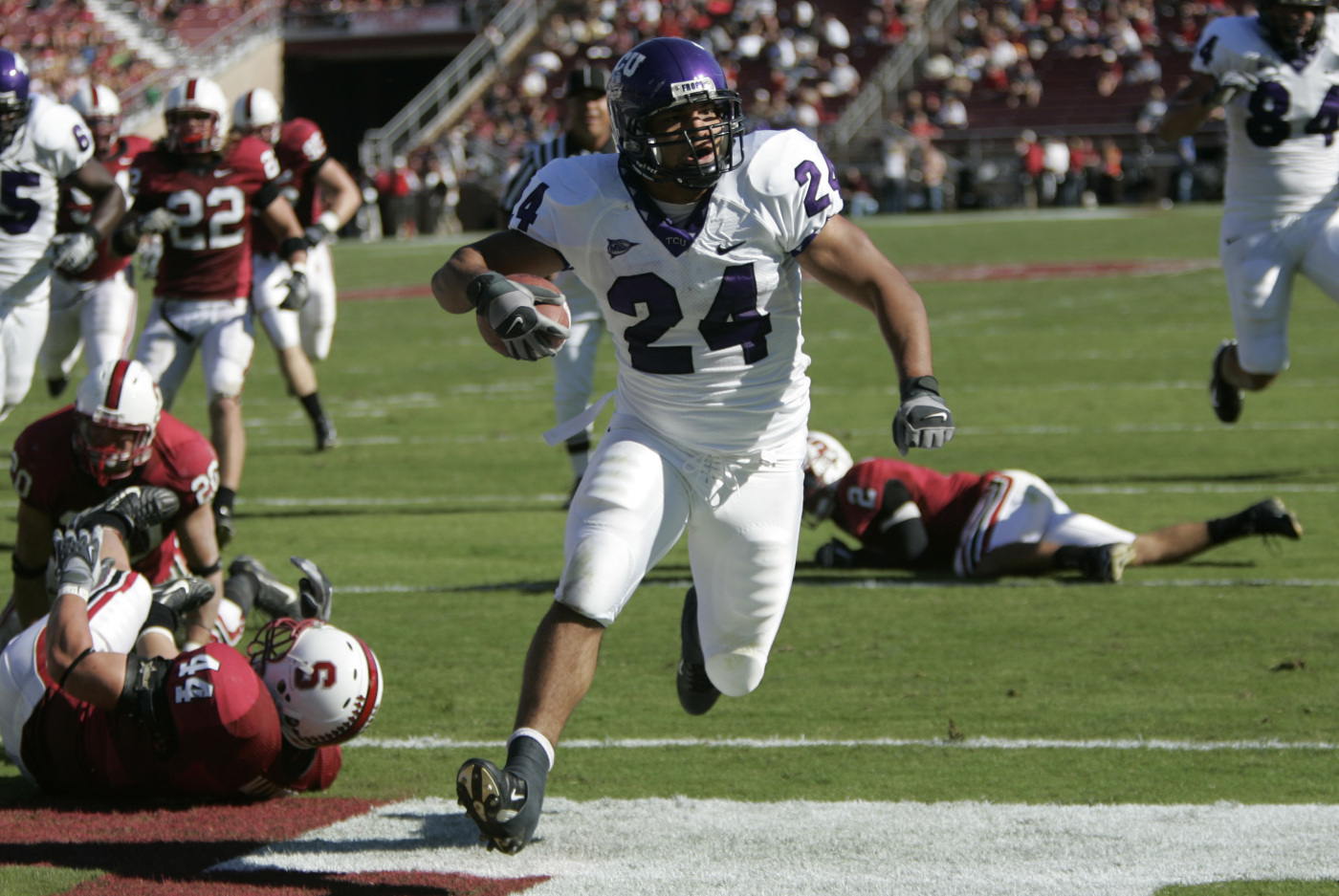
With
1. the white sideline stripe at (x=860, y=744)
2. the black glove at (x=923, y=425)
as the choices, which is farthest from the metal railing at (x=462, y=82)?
the black glove at (x=923, y=425)

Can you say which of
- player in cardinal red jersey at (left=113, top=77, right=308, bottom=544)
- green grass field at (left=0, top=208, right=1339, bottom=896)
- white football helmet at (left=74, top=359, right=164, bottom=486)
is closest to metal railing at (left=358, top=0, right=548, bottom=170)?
green grass field at (left=0, top=208, right=1339, bottom=896)

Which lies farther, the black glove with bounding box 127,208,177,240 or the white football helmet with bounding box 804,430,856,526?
the black glove with bounding box 127,208,177,240

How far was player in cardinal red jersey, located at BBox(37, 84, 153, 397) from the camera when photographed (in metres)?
7.89

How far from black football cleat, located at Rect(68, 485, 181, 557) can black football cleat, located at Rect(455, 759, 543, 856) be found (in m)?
1.75

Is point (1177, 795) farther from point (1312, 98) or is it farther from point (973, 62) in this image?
point (973, 62)

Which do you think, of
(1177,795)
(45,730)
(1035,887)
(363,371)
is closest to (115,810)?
Result: (45,730)

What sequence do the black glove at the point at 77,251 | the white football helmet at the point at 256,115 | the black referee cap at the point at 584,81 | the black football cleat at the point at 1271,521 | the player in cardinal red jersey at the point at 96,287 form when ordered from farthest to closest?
the white football helmet at the point at 256,115 < the player in cardinal red jersey at the point at 96,287 < the black referee cap at the point at 584,81 < the black glove at the point at 77,251 < the black football cleat at the point at 1271,521

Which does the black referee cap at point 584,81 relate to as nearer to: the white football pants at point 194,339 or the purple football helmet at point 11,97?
the white football pants at point 194,339

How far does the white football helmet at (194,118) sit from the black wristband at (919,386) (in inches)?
192

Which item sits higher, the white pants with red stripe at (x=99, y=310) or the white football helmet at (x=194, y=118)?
the white football helmet at (x=194, y=118)

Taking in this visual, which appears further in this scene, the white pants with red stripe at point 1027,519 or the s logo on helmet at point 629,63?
the white pants with red stripe at point 1027,519

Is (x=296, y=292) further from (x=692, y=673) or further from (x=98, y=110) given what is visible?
(x=692, y=673)

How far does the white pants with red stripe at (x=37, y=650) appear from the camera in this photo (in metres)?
3.83

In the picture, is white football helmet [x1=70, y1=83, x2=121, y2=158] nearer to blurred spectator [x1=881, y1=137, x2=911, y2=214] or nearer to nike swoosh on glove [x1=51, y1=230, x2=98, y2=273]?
nike swoosh on glove [x1=51, y1=230, x2=98, y2=273]
